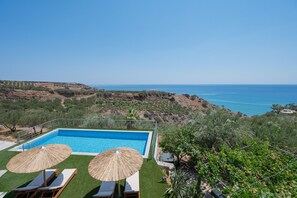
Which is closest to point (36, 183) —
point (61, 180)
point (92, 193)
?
point (61, 180)

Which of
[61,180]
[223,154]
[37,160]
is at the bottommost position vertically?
[61,180]

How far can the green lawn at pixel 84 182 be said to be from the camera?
5883 mm

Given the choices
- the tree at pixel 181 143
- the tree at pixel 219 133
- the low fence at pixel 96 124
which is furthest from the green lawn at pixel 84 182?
the low fence at pixel 96 124

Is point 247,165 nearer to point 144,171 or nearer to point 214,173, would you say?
point 214,173

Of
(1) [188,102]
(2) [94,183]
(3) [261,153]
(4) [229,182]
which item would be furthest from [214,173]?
(1) [188,102]

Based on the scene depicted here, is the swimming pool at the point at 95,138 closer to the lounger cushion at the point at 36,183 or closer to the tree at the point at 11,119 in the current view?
the lounger cushion at the point at 36,183

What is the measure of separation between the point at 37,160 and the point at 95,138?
727cm

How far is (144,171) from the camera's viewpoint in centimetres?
718

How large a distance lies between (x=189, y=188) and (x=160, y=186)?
121cm

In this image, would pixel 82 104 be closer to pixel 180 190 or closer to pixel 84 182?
pixel 84 182

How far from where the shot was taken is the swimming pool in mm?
11047

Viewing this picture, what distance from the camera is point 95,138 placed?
40.7ft

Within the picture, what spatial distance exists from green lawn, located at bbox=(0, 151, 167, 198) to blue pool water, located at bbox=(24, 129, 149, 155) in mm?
3110

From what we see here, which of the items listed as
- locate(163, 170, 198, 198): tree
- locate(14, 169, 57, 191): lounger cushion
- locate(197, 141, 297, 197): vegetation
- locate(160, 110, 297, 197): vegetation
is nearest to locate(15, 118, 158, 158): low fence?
locate(160, 110, 297, 197): vegetation
